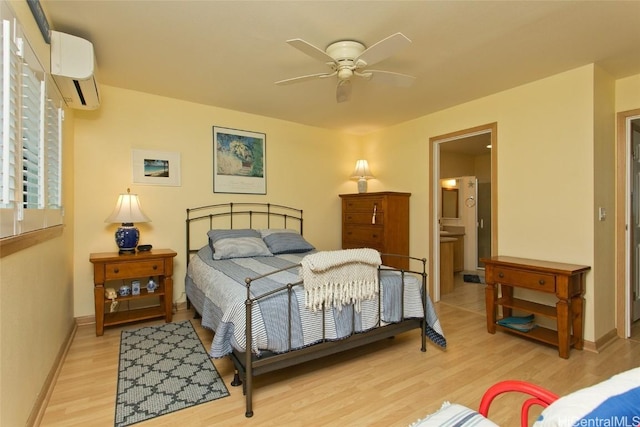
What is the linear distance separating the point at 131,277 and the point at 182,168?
4.35ft

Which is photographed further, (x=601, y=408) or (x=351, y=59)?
(x=351, y=59)

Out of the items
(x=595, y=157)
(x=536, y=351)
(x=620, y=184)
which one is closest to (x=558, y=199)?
(x=595, y=157)

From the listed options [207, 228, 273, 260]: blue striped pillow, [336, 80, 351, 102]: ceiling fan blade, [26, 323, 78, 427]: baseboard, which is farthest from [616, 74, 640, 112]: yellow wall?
[26, 323, 78, 427]: baseboard

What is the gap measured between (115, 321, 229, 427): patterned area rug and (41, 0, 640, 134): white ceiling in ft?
7.98

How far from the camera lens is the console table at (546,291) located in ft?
8.39

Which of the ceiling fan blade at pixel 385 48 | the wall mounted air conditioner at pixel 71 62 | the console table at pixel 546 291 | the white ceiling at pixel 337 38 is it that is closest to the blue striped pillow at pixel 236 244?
the white ceiling at pixel 337 38

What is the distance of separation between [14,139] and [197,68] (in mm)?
1776

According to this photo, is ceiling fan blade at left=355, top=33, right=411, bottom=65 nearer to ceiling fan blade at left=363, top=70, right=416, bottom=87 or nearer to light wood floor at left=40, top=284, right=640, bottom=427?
ceiling fan blade at left=363, top=70, right=416, bottom=87

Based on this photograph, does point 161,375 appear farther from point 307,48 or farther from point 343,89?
point 343,89

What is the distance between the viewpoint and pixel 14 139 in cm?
136

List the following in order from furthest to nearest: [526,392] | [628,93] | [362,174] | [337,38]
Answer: [362,174], [628,93], [337,38], [526,392]

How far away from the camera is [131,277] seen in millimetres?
3062

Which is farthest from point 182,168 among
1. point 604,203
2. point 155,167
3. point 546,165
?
point 604,203

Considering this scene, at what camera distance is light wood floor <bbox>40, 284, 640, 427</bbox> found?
6.01 ft
